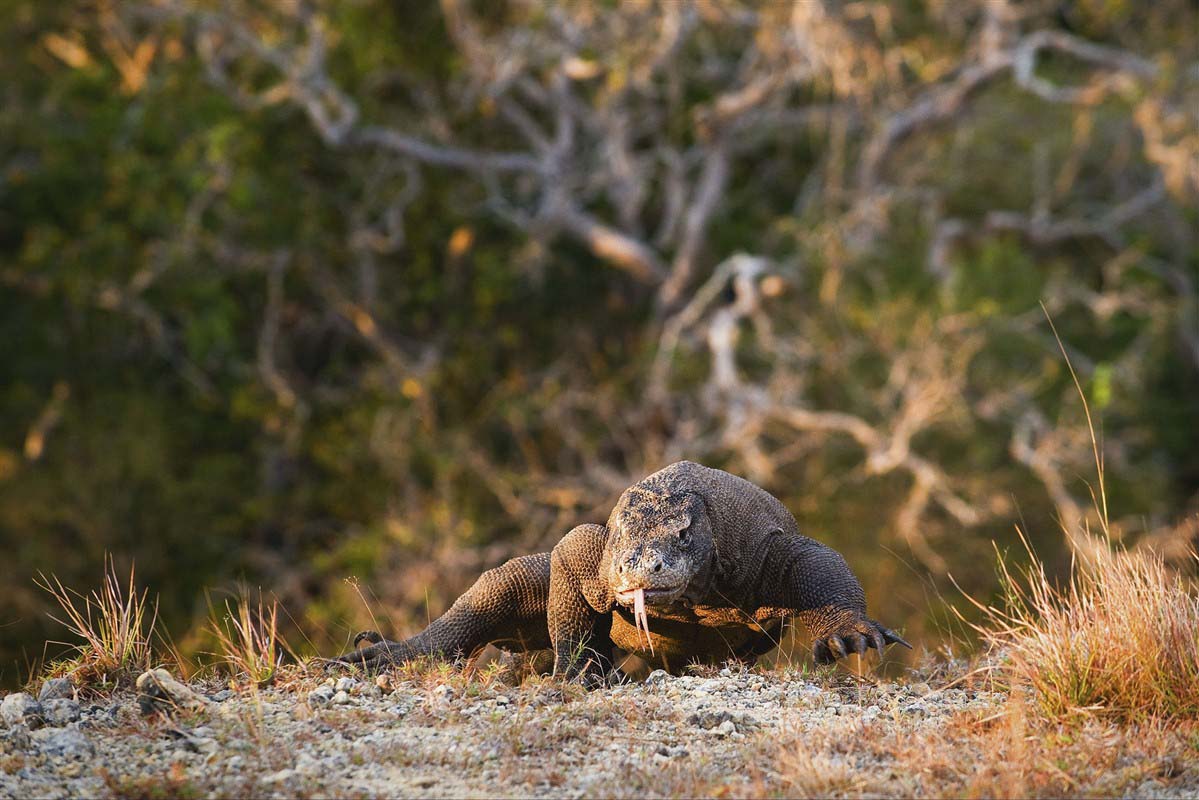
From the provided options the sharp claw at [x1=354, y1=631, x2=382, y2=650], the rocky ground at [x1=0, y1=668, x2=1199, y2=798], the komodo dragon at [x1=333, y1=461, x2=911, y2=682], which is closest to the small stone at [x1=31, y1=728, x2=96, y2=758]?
the rocky ground at [x1=0, y1=668, x2=1199, y2=798]

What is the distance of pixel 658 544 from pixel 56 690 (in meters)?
1.68

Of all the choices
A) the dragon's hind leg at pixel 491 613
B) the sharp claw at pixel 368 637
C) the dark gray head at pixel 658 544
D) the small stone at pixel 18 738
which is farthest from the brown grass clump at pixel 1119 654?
the small stone at pixel 18 738

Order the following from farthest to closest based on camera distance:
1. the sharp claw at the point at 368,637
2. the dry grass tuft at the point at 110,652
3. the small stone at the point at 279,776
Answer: the sharp claw at the point at 368,637 < the dry grass tuft at the point at 110,652 < the small stone at the point at 279,776

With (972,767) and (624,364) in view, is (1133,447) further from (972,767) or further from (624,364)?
(972,767)

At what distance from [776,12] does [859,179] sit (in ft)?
5.89

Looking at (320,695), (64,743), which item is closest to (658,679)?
(320,695)

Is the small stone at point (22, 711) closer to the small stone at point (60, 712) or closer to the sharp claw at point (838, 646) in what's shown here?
the small stone at point (60, 712)

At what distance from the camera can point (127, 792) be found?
11.5 ft

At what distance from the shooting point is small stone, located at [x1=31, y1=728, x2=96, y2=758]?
380cm

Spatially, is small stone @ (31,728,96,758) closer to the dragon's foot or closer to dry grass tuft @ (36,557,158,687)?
dry grass tuft @ (36,557,158,687)

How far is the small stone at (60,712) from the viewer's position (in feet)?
13.3

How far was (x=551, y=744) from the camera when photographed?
388 cm

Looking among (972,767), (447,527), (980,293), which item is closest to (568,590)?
(972,767)

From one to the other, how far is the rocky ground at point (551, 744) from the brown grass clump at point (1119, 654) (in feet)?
0.40
